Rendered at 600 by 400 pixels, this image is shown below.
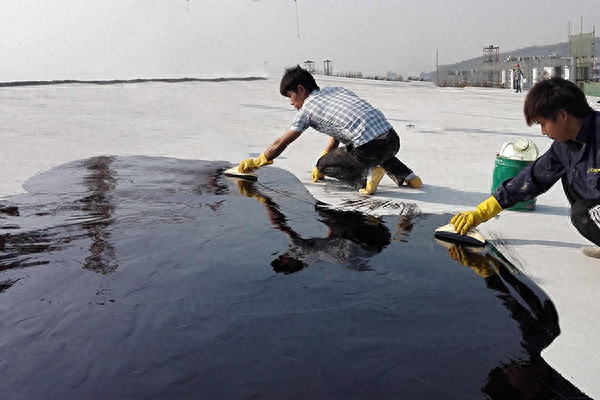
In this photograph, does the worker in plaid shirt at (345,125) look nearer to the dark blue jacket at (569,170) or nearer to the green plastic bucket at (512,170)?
the green plastic bucket at (512,170)

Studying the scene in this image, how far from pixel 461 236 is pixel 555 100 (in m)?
0.91

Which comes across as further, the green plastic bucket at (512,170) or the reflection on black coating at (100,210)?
the green plastic bucket at (512,170)

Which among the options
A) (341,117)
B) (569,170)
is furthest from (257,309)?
(341,117)

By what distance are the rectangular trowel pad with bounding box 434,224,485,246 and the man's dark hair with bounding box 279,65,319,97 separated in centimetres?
162

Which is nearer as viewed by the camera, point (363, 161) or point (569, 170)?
point (569, 170)

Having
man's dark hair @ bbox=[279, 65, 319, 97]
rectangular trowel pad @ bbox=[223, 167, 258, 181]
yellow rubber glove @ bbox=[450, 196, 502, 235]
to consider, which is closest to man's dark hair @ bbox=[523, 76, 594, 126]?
yellow rubber glove @ bbox=[450, 196, 502, 235]

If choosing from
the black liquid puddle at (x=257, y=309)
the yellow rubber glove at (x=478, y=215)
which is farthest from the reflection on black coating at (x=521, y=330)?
the yellow rubber glove at (x=478, y=215)

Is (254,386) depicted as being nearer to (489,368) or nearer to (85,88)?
(489,368)

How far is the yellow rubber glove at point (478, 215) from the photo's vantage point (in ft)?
9.23

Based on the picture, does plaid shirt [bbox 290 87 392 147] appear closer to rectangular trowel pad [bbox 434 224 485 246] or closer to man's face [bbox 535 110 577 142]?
rectangular trowel pad [bbox 434 224 485 246]

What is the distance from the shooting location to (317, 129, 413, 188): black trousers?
3855 mm

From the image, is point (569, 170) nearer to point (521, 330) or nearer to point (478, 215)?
point (478, 215)

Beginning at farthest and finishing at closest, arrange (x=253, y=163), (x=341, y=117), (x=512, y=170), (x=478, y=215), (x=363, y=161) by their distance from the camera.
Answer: (x=253, y=163)
(x=363, y=161)
(x=341, y=117)
(x=512, y=170)
(x=478, y=215)

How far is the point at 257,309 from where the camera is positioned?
2.01m
